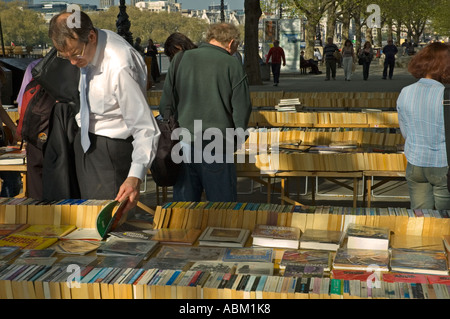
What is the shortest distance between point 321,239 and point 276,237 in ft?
0.68

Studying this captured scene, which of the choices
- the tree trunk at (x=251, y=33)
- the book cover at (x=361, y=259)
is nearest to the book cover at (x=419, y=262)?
the book cover at (x=361, y=259)

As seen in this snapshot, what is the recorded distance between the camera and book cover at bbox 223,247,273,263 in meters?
2.90

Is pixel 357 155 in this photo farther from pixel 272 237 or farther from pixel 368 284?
pixel 368 284

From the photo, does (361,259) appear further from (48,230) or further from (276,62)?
(276,62)

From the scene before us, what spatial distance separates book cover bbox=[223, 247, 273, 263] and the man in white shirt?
1.66ft

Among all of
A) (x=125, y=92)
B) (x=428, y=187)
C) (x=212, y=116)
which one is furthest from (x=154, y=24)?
(x=125, y=92)

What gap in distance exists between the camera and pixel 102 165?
11.9 feet

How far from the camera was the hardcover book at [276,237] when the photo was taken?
308 cm

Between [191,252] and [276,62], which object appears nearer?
[191,252]

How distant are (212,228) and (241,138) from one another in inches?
55.3

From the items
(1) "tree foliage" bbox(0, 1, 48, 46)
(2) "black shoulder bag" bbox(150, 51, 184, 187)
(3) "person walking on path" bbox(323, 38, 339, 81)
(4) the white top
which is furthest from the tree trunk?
(1) "tree foliage" bbox(0, 1, 48, 46)
